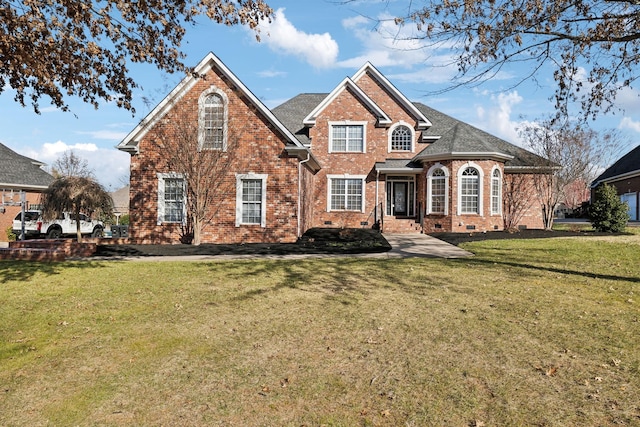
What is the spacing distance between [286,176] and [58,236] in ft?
49.6

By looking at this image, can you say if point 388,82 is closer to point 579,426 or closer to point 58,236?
point 58,236

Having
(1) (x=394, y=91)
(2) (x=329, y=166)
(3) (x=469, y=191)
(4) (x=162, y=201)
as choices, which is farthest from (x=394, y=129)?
(4) (x=162, y=201)

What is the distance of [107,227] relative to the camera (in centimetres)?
2927

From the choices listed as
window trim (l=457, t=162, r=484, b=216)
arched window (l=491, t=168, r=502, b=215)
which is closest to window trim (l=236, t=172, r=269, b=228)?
window trim (l=457, t=162, r=484, b=216)

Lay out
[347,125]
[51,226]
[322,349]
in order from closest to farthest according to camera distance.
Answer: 1. [322,349]
2. [51,226]
3. [347,125]

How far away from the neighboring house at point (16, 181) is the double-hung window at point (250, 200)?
1550 cm

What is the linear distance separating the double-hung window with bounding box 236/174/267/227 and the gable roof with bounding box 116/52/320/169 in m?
2.01

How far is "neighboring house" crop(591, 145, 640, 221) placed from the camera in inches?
1425

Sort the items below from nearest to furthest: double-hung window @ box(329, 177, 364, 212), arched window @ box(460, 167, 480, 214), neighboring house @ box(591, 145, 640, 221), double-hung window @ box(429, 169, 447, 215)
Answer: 1. arched window @ box(460, 167, 480, 214)
2. double-hung window @ box(429, 169, 447, 215)
3. double-hung window @ box(329, 177, 364, 212)
4. neighboring house @ box(591, 145, 640, 221)

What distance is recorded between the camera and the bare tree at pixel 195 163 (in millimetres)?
16172

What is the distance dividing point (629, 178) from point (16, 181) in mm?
48470

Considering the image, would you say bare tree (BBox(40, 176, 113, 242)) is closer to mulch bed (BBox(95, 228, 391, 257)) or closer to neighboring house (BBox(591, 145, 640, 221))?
mulch bed (BBox(95, 228, 391, 257))

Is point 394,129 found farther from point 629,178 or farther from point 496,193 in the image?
point 629,178

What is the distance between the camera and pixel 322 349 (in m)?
5.34
